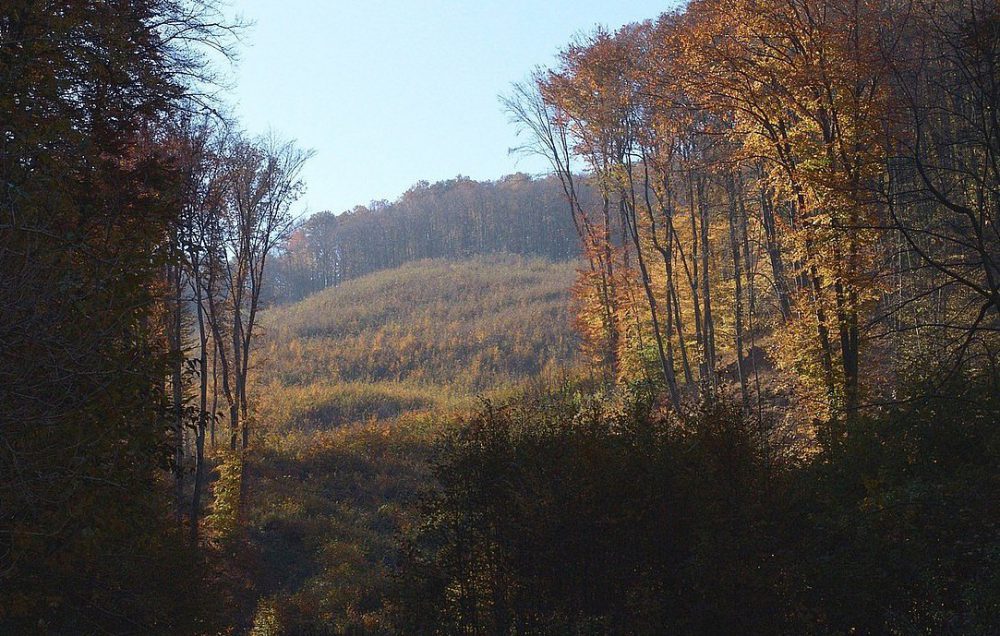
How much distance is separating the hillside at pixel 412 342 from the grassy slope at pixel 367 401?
13 cm

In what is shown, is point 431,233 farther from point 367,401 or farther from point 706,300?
point 706,300

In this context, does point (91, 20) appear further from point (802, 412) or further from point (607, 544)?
point (802, 412)

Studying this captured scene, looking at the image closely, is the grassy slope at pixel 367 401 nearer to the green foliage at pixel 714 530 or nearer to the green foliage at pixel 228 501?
the green foliage at pixel 228 501

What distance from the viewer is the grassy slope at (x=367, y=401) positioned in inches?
668

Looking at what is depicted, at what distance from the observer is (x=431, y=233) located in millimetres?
100500

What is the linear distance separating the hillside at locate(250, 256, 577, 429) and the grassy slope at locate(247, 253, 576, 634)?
13cm

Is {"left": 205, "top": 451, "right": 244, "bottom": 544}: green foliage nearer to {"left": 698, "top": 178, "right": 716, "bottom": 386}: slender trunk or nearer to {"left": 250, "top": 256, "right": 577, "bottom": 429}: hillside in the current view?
{"left": 698, "top": 178, "right": 716, "bottom": 386}: slender trunk

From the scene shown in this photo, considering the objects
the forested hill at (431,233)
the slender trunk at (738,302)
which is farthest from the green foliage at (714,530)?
the forested hill at (431,233)

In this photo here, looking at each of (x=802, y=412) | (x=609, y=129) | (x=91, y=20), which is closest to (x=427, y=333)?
(x=609, y=129)

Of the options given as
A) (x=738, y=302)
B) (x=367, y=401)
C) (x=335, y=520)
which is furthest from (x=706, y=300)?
(x=367, y=401)

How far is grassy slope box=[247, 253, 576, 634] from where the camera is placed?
55.7 ft

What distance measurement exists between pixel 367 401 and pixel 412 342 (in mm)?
12837

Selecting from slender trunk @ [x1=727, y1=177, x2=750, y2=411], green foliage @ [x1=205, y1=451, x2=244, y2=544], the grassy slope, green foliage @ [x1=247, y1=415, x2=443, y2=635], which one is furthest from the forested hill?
green foliage @ [x1=205, y1=451, x2=244, y2=544]

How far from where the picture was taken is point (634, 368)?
26922mm
